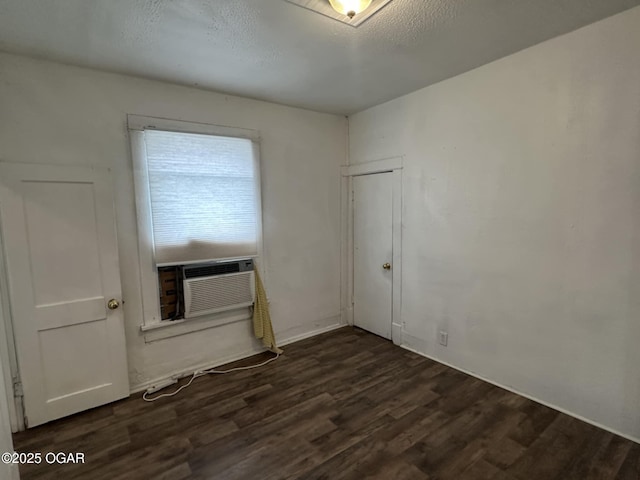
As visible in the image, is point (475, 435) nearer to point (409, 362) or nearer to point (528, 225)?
point (409, 362)

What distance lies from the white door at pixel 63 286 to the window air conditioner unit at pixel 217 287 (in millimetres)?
566

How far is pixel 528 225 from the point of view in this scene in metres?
2.47

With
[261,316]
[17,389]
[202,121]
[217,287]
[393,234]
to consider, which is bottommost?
[17,389]

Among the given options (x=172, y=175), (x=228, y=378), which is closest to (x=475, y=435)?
(x=228, y=378)

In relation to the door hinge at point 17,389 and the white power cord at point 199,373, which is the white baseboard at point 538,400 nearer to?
the white power cord at point 199,373

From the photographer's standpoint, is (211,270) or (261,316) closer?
(211,270)

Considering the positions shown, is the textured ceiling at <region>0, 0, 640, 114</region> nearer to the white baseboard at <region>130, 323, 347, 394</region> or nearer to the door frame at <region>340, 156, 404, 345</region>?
the door frame at <region>340, 156, 404, 345</region>

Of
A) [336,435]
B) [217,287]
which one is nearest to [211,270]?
[217,287]

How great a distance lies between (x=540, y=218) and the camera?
2.41 m

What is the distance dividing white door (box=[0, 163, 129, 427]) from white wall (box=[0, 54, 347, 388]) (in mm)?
161

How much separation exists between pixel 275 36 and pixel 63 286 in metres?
2.40

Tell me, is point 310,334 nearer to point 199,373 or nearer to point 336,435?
point 199,373

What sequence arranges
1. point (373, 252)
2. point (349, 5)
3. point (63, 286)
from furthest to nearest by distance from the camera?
point (373, 252) → point (63, 286) → point (349, 5)

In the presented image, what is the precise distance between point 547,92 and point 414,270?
1.88 metres
